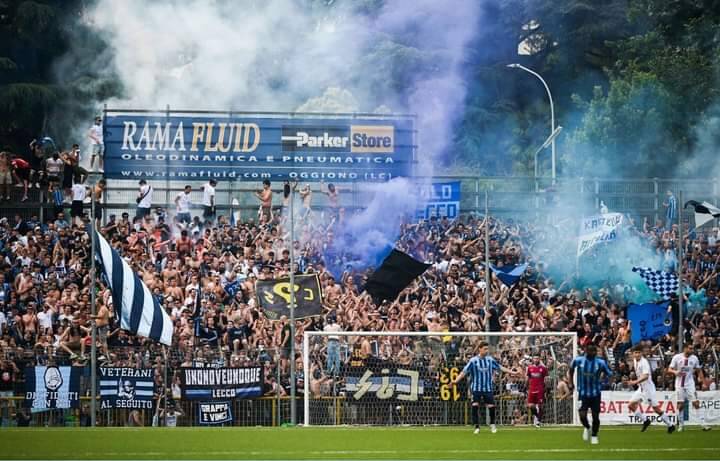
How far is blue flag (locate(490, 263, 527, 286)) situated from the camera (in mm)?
32375

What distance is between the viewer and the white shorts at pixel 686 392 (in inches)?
1076

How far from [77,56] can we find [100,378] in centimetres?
2693

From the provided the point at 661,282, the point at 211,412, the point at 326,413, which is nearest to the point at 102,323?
the point at 211,412

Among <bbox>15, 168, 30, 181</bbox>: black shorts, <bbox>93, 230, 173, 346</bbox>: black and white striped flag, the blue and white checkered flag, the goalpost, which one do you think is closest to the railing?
the goalpost

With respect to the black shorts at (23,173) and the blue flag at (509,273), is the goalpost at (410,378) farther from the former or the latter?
the black shorts at (23,173)

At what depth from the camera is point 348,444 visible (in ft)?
72.8

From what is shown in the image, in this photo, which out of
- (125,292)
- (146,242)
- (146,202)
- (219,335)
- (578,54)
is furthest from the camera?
(578,54)

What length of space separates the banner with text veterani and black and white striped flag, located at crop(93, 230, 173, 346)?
9484 millimetres

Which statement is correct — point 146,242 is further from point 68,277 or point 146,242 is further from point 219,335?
point 219,335

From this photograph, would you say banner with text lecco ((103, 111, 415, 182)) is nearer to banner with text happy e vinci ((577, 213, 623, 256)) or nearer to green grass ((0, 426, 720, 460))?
banner with text happy e vinci ((577, 213, 623, 256))

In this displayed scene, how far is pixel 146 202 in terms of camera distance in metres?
36.3

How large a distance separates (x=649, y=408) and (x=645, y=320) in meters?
2.73

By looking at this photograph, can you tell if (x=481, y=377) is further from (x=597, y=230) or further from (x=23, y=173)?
(x=23, y=173)

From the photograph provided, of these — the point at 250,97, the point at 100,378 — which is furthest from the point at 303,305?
the point at 250,97
